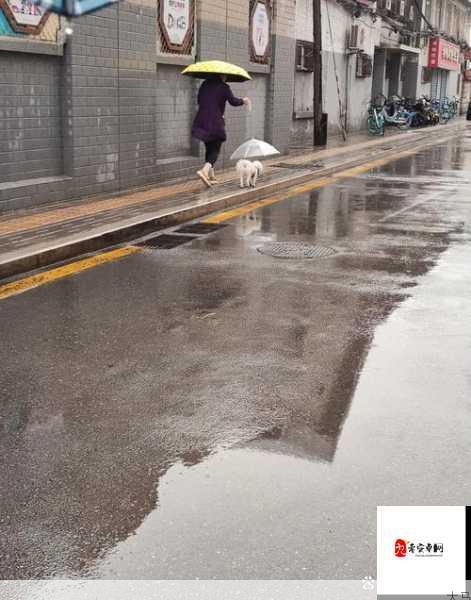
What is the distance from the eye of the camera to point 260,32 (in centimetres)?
1825

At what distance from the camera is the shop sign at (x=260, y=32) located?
17.8m

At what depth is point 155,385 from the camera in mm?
5004

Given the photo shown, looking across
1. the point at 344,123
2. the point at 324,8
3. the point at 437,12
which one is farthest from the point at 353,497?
the point at 437,12

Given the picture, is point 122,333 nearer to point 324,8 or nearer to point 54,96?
point 54,96

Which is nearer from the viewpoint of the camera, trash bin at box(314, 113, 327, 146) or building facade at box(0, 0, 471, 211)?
building facade at box(0, 0, 471, 211)

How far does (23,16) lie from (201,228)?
3477 mm

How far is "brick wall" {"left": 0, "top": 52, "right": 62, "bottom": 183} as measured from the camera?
1058 centimetres

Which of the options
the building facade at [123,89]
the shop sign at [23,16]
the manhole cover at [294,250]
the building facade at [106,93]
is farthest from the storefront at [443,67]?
the manhole cover at [294,250]

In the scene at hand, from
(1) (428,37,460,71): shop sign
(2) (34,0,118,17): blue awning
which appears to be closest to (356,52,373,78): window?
(1) (428,37,460,71): shop sign

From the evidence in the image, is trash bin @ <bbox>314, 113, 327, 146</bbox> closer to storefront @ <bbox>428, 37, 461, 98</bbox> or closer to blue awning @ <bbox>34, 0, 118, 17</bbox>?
blue awning @ <bbox>34, 0, 118, 17</bbox>

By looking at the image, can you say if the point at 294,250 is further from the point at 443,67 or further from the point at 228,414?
the point at 443,67

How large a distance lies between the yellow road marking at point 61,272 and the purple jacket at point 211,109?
15.6 feet

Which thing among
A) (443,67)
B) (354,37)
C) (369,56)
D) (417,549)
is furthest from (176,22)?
(443,67)

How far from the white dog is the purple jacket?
0.64 meters
